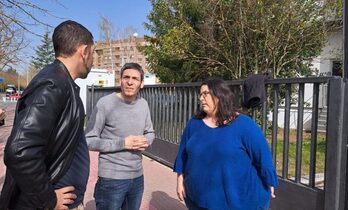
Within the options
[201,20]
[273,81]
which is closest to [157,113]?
[273,81]

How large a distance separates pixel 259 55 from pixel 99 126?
425 inches

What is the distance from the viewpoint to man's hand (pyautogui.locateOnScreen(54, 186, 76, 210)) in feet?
6.03

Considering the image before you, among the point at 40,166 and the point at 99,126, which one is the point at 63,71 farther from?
the point at 99,126

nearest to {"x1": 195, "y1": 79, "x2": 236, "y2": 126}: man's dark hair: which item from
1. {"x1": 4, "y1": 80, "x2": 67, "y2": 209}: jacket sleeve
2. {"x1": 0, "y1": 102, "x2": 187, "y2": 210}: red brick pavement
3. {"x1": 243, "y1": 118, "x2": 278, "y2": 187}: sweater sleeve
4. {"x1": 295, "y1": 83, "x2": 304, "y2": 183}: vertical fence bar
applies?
{"x1": 243, "y1": 118, "x2": 278, "y2": 187}: sweater sleeve

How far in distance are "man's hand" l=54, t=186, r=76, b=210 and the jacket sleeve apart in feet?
0.18

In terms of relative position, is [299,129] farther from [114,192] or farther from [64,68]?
[64,68]

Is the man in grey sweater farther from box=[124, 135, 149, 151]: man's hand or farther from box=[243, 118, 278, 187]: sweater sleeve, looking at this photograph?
box=[243, 118, 278, 187]: sweater sleeve

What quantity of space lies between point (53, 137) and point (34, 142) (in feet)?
0.40

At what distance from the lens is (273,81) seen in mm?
4430

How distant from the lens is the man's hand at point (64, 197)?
1.84m

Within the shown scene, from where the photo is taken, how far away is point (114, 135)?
3.13m

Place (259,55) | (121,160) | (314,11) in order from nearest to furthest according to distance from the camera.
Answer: (121,160)
(314,11)
(259,55)

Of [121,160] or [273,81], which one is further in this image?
[273,81]

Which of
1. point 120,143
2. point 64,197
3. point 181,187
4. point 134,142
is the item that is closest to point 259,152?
point 181,187
